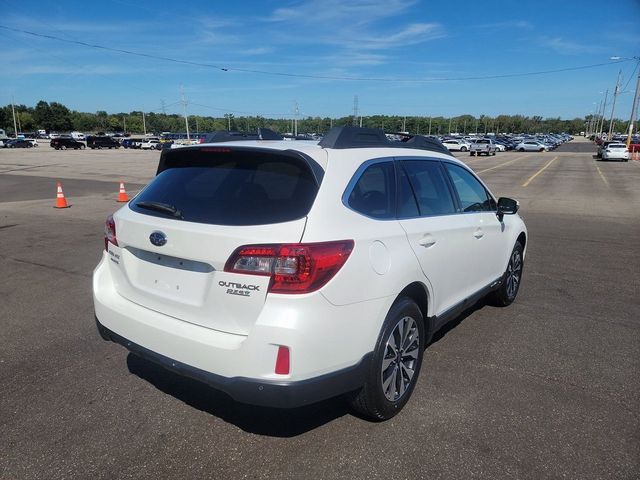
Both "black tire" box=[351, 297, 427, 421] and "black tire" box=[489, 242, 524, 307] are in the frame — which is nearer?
"black tire" box=[351, 297, 427, 421]

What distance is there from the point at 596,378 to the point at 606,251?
5.36 m

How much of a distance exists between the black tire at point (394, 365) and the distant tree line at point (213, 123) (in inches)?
4148

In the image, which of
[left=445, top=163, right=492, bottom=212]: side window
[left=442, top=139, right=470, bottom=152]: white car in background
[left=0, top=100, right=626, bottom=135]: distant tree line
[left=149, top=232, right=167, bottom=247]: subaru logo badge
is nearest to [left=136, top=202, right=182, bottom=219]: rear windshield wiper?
[left=149, top=232, right=167, bottom=247]: subaru logo badge

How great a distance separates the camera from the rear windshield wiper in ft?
9.25

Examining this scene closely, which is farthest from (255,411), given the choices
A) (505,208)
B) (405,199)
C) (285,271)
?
(505,208)

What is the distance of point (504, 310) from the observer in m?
5.16

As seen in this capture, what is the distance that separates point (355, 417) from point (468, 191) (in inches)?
89.2

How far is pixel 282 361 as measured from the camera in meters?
2.41

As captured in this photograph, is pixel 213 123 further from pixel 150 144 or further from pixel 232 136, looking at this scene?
pixel 232 136

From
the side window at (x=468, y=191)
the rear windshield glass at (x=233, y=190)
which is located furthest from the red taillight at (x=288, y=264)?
the side window at (x=468, y=191)

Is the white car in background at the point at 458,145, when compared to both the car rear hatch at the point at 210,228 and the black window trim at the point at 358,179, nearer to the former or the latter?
the black window trim at the point at 358,179

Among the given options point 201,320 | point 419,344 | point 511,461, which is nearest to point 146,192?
point 201,320

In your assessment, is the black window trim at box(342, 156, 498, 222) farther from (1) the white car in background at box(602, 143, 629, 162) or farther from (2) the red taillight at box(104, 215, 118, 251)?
(1) the white car in background at box(602, 143, 629, 162)

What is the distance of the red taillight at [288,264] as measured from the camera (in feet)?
7.89
